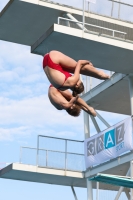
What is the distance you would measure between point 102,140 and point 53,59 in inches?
722

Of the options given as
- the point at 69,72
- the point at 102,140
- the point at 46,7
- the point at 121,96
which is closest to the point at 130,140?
the point at 102,140

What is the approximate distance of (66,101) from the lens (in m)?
11.0

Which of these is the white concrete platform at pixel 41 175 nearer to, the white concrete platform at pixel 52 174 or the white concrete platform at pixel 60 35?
the white concrete platform at pixel 52 174

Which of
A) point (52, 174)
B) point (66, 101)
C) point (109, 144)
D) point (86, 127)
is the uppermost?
point (86, 127)

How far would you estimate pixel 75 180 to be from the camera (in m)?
32.4

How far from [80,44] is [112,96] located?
752cm

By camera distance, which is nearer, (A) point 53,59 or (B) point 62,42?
(A) point 53,59

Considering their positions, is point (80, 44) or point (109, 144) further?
point (109, 144)

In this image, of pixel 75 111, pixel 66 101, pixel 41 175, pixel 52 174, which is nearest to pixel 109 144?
pixel 52 174

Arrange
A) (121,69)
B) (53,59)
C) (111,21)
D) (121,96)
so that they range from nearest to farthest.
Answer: (53,59)
(121,69)
(111,21)
(121,96)

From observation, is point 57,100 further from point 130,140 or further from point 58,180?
point 58,180

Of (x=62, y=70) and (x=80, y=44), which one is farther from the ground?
(x=80, y=44)

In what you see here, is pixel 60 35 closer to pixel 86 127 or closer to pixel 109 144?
pixel 109 144

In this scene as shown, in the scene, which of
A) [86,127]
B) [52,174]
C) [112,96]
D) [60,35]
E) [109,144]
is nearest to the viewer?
[60,35]
